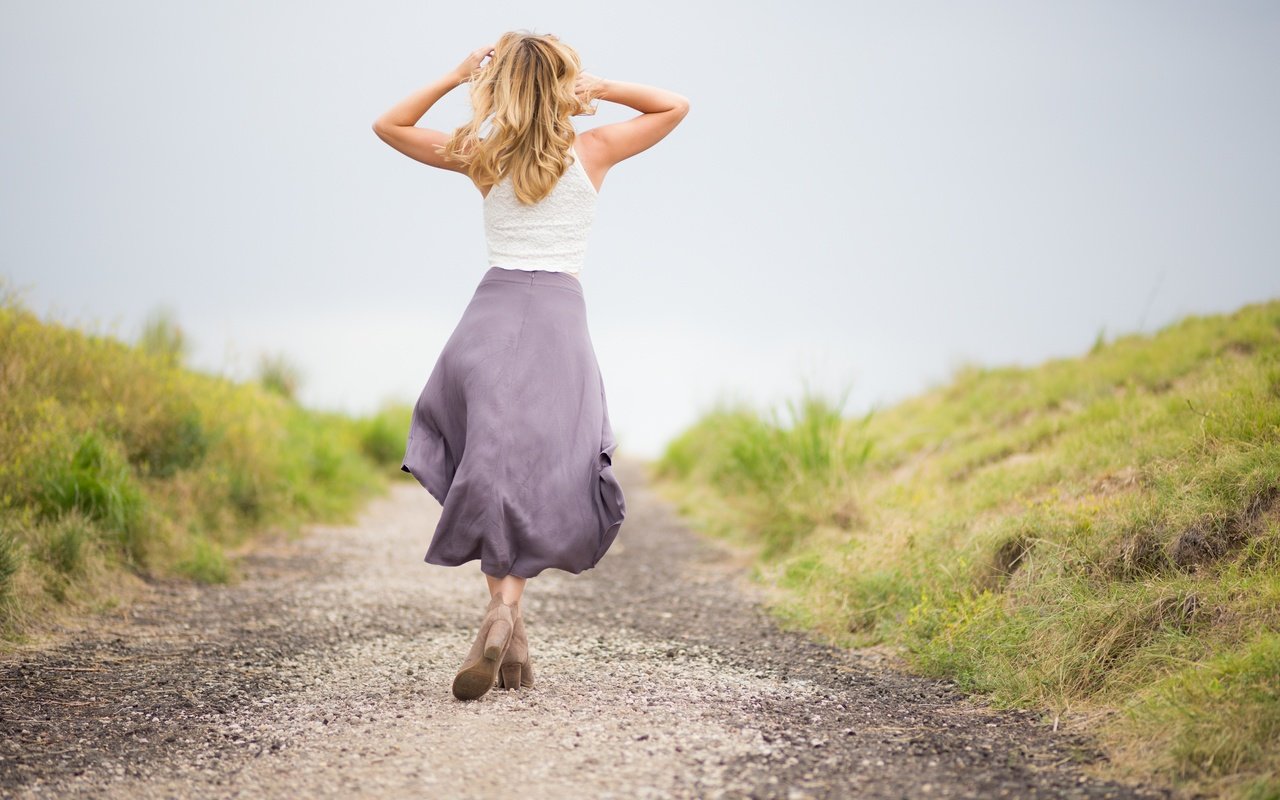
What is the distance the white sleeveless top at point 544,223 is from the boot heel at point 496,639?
1282 millimetres

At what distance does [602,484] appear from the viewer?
3725 mm

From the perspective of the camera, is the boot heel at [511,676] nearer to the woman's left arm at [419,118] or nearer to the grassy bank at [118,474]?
the woman's left arm at [419,118]

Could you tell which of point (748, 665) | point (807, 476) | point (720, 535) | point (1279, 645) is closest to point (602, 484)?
point (748, 665)

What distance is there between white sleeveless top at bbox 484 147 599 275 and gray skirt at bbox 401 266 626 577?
0.05 metres

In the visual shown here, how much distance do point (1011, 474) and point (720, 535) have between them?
3.33 m

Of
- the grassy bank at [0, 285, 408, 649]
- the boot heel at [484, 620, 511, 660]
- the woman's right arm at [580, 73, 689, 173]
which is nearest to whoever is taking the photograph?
the boot heel at [484, 620, 511, 660]

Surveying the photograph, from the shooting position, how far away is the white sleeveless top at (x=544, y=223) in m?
3.76

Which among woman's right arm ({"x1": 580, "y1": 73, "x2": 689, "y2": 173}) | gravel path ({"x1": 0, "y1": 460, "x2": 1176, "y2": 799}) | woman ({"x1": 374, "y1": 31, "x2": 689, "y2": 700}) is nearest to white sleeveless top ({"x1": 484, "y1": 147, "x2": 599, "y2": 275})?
woman ({"x1": 374, "y1": 31, "x2": 689, "y2": 700})

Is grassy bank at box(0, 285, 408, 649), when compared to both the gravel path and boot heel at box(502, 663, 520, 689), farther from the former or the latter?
boot heel at box(502, 663, 520, 689)

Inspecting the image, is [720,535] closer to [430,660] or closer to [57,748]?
[430,660]

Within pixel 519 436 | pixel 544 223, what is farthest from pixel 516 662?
pixel 544 223

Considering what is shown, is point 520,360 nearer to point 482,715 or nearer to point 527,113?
point 527,113

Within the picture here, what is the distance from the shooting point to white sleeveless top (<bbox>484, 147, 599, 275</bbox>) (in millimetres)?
3762

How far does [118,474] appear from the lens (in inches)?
244
